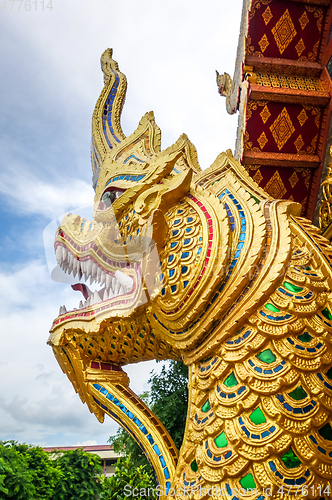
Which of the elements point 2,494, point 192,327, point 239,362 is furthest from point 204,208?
point 2,494

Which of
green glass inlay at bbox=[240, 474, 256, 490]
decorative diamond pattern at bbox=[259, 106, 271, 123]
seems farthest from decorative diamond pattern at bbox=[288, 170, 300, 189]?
green glass inlay at bbox=[240, 474, 256, 490]

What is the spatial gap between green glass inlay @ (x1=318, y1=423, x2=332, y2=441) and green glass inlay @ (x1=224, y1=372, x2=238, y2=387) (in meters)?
0.37

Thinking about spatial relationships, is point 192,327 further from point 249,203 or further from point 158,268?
point 249,203

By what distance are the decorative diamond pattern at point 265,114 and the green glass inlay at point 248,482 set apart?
315 centimetres

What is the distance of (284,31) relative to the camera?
12.3ft

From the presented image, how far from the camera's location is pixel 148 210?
222 centimetres

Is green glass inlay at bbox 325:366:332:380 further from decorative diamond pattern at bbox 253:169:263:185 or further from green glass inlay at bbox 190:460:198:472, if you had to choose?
decorative diamond pattern at bbox 253:169:263:185

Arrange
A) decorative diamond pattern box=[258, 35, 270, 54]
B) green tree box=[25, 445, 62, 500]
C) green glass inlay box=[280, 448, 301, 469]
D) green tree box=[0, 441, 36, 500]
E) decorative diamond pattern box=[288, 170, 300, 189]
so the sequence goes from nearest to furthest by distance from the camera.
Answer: green glass inlay box=[280, 448, 301, 469]
decorative diamond pattern box=[258, 35, 270, 54]
decorative diamond pattern box=[288, 170, 300, 189]
green tree box=[0, 441, 36, 500]
green tree box=[25, 445, 62, 500]

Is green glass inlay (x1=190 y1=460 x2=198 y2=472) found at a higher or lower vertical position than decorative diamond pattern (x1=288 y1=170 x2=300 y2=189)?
lower

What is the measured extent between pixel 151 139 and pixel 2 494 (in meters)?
4.02

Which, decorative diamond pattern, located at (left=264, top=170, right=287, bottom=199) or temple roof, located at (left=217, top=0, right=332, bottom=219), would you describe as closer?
temple roof, located at (left=217, top=0, right=332, bottom=219)

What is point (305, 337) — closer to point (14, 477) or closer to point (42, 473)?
point (14, 477)

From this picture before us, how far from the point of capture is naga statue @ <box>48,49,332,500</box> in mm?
1561

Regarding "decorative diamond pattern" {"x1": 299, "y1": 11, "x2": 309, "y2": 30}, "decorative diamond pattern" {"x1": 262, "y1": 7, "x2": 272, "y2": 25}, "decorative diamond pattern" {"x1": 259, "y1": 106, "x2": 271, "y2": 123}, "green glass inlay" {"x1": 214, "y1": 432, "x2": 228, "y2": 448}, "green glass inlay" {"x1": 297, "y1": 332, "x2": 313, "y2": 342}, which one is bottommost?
"green glass inlay" {"x1": 214, "y1": 432, "x2": 228, "y2": 448}
